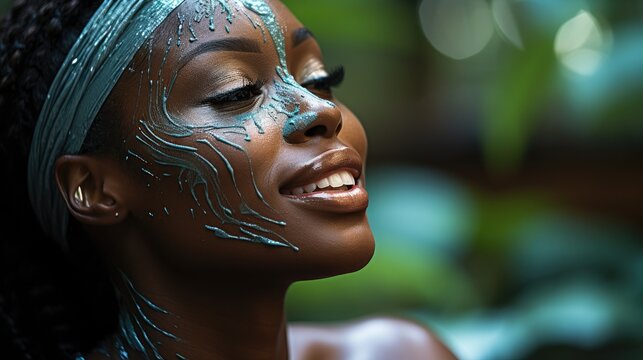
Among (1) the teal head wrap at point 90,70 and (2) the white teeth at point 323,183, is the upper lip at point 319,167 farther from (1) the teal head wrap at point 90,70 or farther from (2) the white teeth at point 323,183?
(1) the teal head wrap at point 90,70

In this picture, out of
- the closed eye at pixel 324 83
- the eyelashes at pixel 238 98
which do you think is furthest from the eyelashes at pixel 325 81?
the eyelashes at pixel 238 98

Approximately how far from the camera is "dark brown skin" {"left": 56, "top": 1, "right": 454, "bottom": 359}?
1.17 meters

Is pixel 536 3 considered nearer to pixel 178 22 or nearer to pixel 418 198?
pixel 418 198

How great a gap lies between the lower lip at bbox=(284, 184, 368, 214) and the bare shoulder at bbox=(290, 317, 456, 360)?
0.43m

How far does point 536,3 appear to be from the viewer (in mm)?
2418

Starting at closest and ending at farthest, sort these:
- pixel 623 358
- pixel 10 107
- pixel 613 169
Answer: pixel 10 107 → pixel 623 358 → pixel 613 169

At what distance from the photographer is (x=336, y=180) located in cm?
119

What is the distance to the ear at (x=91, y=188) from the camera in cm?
125

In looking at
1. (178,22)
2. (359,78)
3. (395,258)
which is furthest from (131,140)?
(359,78)

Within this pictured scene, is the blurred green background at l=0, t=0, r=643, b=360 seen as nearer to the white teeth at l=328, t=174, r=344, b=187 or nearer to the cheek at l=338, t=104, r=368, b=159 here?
the cheek at l=338, t=104, r=368, b=159

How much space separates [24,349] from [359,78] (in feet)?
9.18

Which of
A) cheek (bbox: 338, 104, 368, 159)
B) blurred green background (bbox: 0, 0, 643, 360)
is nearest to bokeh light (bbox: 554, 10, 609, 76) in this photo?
blurred green background (bbox: 0, 0, 643, 360)

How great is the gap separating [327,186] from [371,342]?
472 millimetres

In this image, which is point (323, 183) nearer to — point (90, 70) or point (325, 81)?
point (325, 81)
